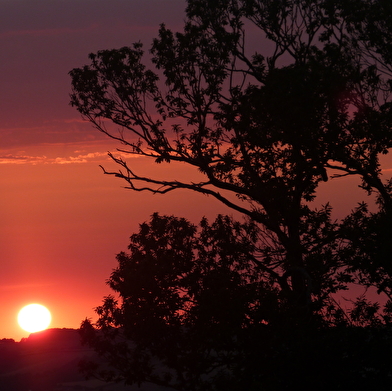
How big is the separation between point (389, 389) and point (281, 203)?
737 centimetres

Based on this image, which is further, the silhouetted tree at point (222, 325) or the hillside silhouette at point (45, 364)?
the hillside silhouette at point (45, 364)

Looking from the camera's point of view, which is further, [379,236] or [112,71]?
[112,71]

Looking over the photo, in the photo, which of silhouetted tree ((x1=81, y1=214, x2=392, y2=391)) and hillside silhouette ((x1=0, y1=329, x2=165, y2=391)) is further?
hillside silhouette ((x1=0, y1=329, x2=165, y2=391))

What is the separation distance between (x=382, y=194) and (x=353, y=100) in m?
3.86

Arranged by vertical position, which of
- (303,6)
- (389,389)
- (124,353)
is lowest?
(389,389)

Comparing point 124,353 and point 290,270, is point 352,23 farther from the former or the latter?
point 124,353

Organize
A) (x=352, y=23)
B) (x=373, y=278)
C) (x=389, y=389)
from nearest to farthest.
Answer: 1. (x=389, y=389)
2. (x=373, y=278)
3. (x=352, y=23)

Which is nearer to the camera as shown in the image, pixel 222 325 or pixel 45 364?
pixel 222 325

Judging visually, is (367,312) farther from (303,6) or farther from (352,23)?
(303,6)

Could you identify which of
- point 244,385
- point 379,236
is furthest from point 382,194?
point 244,385

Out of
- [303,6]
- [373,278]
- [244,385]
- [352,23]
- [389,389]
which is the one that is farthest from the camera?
[303,6]

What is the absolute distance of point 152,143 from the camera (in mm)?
23500

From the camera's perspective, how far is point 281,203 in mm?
20969

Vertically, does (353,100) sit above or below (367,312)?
above
